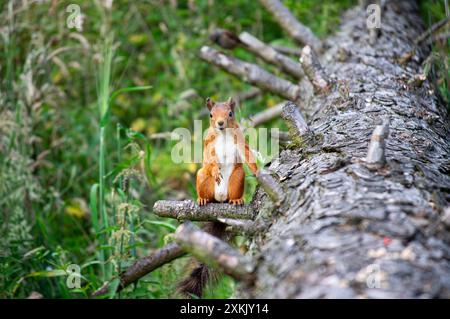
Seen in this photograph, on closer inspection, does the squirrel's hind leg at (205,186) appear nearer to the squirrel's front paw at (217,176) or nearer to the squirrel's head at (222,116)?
the squirrel's front paw at (217,176)

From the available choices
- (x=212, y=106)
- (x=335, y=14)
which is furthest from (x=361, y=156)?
(x=335, y=14)

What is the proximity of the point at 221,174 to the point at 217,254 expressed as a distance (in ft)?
3.43

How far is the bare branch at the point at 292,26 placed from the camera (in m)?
4.52

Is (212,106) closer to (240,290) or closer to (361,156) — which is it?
(361,156)

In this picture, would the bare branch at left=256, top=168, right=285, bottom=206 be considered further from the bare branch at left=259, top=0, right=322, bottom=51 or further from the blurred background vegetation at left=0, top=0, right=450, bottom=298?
the bare branch at left=259, top=0, right=322, bottom=51

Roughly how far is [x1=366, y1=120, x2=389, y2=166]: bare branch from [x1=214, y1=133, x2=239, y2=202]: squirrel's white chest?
767mm

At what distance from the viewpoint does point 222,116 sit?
8.80 ft

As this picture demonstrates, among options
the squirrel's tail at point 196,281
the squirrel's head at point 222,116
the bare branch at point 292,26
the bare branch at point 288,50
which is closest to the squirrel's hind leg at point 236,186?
the squirrel's head at point 222,116

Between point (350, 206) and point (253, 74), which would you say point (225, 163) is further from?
point (253, 74)

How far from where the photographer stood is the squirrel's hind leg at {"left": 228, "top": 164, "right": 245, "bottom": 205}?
8.40ft

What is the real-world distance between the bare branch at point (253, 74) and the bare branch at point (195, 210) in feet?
5.57

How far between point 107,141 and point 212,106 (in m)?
1.92

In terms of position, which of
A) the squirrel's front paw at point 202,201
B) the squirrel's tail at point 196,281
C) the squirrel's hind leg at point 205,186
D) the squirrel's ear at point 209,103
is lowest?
the squirrel's tail at point 196,281

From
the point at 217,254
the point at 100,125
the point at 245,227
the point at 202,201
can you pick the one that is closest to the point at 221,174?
the point at 202,201
